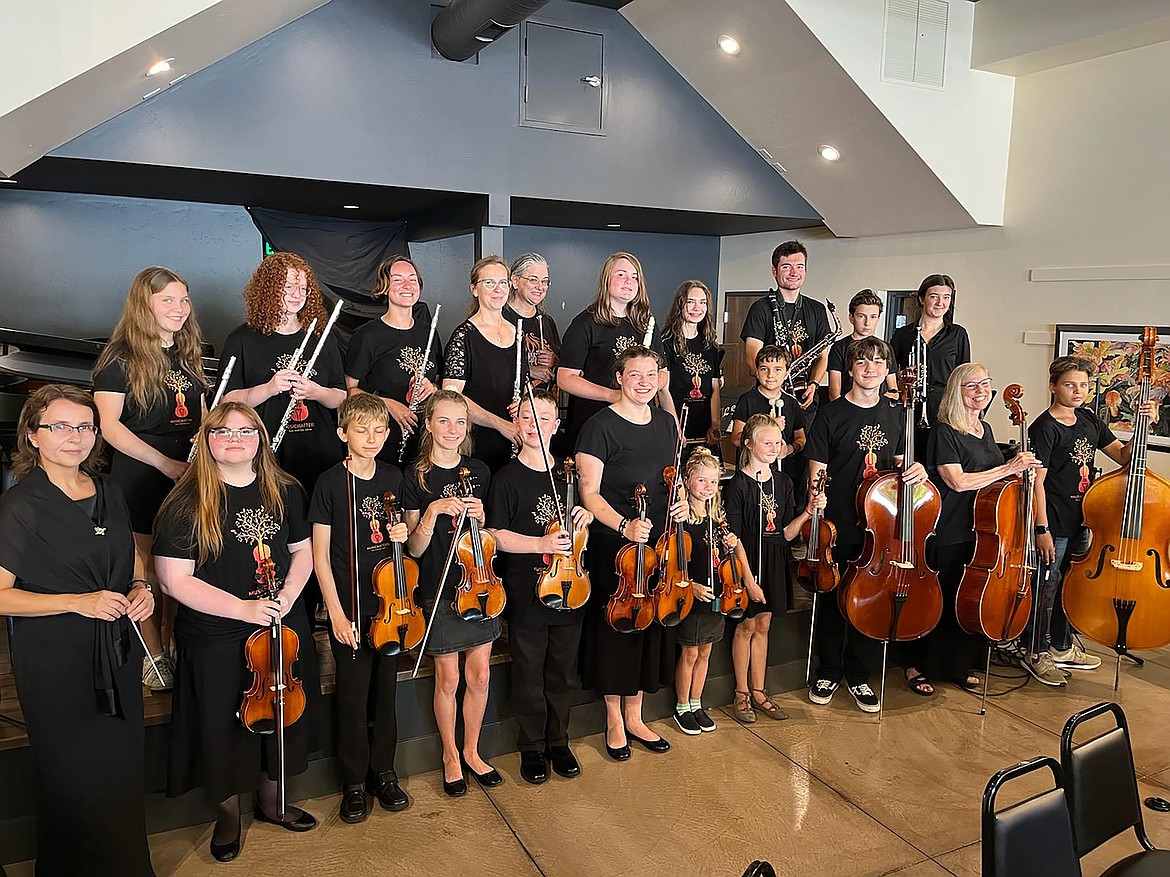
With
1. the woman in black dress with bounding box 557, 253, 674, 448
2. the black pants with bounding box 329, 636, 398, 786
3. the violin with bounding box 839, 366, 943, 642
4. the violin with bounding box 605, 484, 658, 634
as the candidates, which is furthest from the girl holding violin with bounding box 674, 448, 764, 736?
the black pants with bounding box 329, 636, 398, 786

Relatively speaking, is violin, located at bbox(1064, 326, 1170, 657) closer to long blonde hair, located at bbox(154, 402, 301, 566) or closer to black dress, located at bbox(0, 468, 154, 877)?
long blonde hair, located at bbox(154, 402, 301, 566)

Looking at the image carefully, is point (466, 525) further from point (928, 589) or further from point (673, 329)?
point (928, 589)

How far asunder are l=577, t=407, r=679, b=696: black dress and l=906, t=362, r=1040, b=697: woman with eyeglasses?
137 centimetres

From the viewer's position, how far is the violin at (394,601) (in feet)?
9.96

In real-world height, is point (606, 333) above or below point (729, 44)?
below

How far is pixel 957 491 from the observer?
4.13 metres

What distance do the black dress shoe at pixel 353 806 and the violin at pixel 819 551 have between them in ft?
6.94

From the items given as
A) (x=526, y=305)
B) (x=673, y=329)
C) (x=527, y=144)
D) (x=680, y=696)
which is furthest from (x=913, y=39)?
(x=680, y=696)

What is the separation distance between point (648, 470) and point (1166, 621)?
8.08 feet

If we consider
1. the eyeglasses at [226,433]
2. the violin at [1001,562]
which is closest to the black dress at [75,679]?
the eyeglasses at [226,433]

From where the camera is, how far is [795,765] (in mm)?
3742

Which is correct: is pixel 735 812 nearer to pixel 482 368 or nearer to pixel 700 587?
pixel 700 587

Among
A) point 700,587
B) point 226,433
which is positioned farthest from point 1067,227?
point 226,433

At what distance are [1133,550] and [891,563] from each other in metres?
1.13
